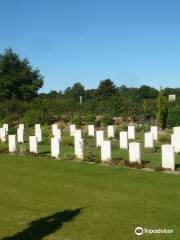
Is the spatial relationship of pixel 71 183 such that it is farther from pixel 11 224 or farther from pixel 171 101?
pixel 171 101

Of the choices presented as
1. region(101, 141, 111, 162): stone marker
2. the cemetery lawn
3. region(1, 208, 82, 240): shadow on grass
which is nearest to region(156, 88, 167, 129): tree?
region(101, 141, 111, 162): stone marker

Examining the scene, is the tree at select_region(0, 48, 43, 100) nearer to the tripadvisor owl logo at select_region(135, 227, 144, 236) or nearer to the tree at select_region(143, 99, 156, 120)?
the tree at select_region(143, 99, 156, 120)

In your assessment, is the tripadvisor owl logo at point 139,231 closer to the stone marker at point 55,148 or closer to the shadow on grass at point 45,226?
the shadow on grass at point 45,226

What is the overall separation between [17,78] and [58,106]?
888 cm

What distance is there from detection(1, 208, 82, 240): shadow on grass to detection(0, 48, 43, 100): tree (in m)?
44.6

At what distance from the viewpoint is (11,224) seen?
8.52m

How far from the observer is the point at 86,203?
32.7 feet

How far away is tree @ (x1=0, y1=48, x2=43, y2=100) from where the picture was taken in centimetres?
5303

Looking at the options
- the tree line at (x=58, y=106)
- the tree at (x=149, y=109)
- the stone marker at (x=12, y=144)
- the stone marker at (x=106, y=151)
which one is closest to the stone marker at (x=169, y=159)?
the stone marker at (x=106, y=151)

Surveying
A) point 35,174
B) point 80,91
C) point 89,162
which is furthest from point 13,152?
point 80,91

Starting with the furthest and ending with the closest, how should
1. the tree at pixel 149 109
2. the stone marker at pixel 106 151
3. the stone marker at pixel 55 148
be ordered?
the tree at pixel 149 109 < the stone marker at pixel 55 148 < the stone marker at pixel 106 151

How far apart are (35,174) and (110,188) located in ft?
11.0

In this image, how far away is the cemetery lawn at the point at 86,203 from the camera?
8062 millimetres

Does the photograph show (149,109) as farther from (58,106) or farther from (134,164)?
(134,164)
